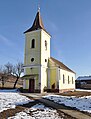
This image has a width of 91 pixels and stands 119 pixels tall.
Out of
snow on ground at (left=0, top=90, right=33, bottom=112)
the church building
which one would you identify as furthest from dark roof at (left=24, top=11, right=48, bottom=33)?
snow on ground at (left=0, top=90, right=33, bottom=112)

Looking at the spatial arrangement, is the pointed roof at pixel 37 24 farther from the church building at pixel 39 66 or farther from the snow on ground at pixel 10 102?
the snow on ground at pixel 10 102

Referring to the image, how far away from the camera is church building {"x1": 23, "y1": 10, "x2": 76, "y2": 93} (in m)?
31.2

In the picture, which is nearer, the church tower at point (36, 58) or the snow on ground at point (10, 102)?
the snow on ground at point (10, 102)

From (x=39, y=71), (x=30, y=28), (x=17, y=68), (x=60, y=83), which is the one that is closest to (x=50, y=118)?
(x=39, y=71)

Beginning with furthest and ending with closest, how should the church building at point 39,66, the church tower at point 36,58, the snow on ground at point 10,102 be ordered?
the church building at point 39,66 < the church tower at point 36,58 < the snow on ground at point 10,102

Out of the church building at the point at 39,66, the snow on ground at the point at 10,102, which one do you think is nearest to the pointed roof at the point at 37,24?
the church building at the point at 39,66

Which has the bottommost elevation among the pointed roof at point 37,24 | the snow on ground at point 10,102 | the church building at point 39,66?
the snow on ground at point 10,102

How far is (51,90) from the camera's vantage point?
32188mm

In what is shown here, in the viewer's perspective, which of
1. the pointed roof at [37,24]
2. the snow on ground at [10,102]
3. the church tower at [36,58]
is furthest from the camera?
the pointed roof at [37,24]

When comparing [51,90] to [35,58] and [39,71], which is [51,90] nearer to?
[39,71]

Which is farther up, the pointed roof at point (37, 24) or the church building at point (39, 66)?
the pointed roof at point (37, 24)

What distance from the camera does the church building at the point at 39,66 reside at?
102 feet

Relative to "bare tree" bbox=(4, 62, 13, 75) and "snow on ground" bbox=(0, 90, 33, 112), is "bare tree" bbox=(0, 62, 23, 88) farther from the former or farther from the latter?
"snow on ground" bbox=(0, 90, 33, 112)

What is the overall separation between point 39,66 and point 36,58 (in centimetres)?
168
